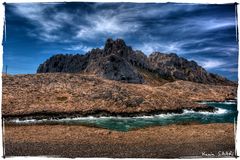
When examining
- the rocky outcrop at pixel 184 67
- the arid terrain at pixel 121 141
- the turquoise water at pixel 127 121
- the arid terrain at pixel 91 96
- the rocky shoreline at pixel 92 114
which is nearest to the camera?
the arid terrain at pixel 121 141

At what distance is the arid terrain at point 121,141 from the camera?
1504 cm

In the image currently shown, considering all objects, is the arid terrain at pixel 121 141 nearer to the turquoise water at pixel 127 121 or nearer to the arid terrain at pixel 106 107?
the arid terrain at pixel 106 107

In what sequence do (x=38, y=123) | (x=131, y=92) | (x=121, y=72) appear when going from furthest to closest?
(x=121, y=72) → (x=131, y=92) → (x=38, y=123)

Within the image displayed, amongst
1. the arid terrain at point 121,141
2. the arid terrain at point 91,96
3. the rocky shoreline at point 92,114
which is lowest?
the arid terrain at point 121,141

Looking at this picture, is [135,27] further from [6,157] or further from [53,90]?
[53,90]

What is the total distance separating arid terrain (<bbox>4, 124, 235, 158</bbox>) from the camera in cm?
1504

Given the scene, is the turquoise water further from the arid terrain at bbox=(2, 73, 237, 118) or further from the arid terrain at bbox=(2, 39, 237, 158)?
the arid terrain at bbox=(2, 73, 237, 118)

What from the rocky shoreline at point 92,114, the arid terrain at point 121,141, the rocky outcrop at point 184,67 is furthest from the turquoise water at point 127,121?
the rocky outcrop at point 184,67

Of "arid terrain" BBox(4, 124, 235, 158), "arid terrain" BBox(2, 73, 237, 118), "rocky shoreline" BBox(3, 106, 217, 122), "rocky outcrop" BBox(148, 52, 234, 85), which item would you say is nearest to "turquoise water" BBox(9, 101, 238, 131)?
"rocky shoreline" BBox(3, 106, 217, 122)

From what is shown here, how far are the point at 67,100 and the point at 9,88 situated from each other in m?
6.00

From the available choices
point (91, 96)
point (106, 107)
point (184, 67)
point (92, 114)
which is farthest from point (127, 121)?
point (184, 67)

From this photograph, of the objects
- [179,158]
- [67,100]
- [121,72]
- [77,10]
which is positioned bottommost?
[179,158]

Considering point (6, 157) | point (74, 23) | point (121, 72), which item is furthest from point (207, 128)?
point (121, 72)

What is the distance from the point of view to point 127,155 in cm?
1491
